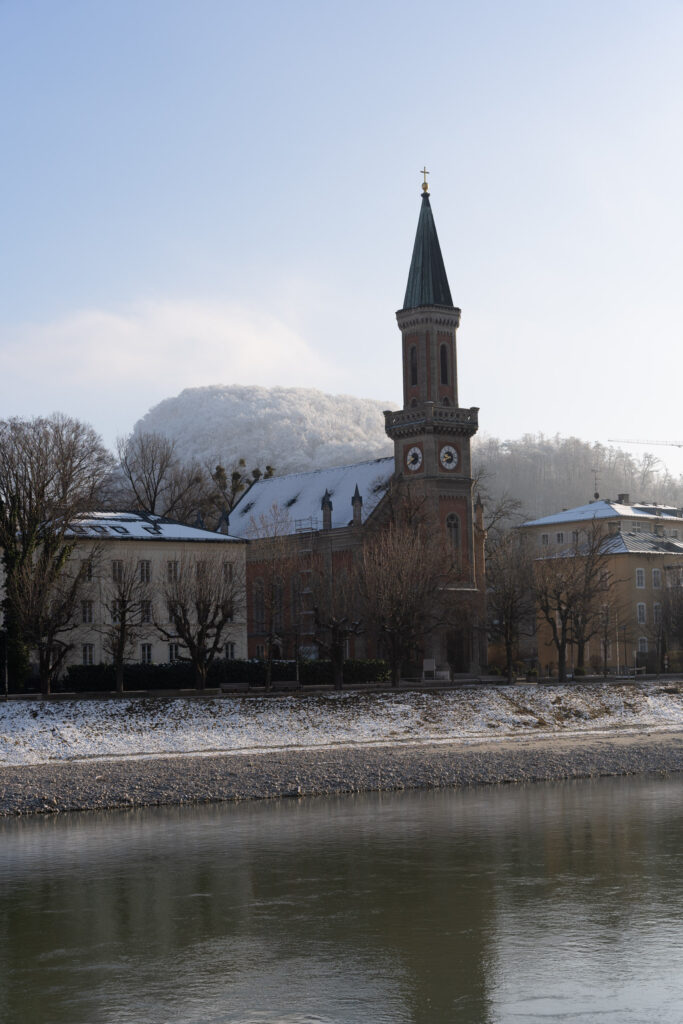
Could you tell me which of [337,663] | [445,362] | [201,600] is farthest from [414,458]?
[201,600]

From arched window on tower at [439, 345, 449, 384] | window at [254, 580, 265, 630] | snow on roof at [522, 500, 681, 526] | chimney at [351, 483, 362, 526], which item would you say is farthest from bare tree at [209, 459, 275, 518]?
snow on roof at [522, 500, 681, 526]

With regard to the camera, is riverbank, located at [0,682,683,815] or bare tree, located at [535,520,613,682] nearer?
riverbank, located at [0,682,683,815]

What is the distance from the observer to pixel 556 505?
609 ft

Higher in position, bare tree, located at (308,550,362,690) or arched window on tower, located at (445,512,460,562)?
arched window on tower, located at (445,512,460,562)

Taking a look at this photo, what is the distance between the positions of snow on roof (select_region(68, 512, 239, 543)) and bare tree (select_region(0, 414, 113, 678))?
3.86 meters

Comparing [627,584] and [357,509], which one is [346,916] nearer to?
[357,509]

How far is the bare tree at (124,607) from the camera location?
213 ft

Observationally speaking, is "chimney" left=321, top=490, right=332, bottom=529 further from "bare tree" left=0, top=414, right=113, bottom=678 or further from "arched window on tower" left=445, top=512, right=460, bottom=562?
"bare tree" left=0, top=414, right=113, bottom=678

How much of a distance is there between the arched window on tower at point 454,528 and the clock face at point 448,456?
3.83 m

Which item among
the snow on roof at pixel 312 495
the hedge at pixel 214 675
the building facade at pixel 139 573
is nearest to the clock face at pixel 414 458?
the snow on roof at pixel 312 495

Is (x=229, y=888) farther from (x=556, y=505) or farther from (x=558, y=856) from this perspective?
(x=556, y=505)

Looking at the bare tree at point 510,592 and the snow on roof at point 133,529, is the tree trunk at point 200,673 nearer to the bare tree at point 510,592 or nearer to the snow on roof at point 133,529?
the snow on roof at point 133,529

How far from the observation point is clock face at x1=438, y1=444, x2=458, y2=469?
95.8 meters

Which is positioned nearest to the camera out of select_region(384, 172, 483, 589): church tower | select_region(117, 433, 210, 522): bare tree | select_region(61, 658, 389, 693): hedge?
select_region(61, 658, 389, 693): hedge
